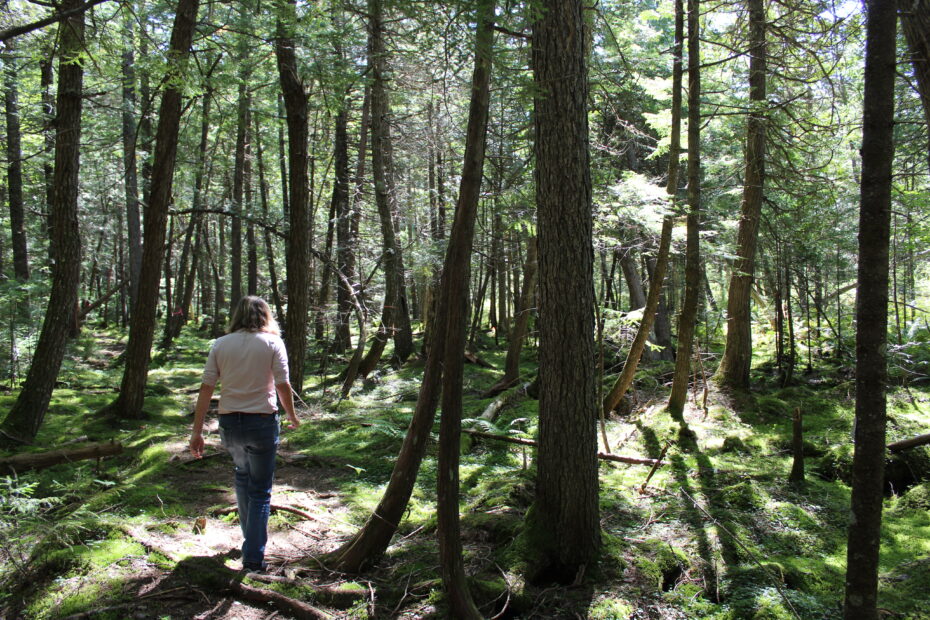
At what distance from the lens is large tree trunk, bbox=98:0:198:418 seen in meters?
8.38

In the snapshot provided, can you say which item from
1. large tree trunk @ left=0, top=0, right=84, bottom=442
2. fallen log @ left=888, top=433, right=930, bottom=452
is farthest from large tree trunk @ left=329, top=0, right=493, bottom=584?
large tree trunk @ left=0, top=0, right=84, bottom=442

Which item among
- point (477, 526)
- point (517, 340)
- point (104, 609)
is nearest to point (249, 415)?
point (104, 609)

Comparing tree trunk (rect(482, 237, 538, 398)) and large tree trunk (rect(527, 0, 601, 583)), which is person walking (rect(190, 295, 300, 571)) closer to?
large tree trunk (rect(527, 0, 601, 583))

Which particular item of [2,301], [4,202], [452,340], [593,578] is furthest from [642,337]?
[4,202]

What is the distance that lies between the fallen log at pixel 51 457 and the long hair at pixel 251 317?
3.26 metres

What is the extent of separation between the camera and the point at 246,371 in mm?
4223

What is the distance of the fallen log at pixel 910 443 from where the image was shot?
6379 mm

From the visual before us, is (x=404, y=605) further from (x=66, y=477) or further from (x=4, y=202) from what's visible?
(x=4, y=202)

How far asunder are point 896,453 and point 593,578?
186 inches

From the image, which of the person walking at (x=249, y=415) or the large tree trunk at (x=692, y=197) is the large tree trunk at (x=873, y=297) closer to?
the person walking at (x=249, y=415)

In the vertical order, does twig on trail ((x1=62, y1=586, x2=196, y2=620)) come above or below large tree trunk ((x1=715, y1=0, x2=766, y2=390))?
below

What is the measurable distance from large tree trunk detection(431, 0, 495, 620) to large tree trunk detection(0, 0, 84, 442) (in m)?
6.56

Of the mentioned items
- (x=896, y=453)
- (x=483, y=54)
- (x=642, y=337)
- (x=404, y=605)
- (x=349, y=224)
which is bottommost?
(x=404, y=605)

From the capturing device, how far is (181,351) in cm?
1966
